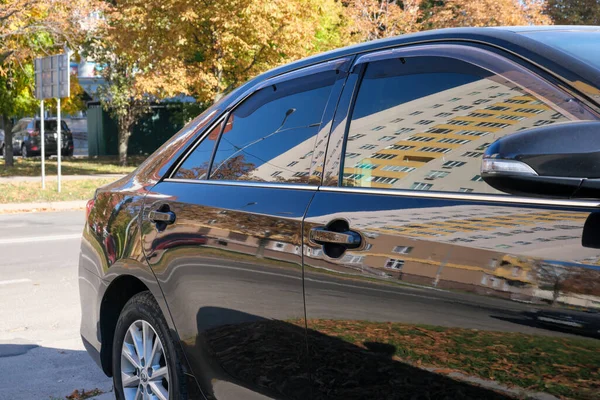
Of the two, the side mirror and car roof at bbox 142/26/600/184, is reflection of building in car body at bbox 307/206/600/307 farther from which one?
car roof at bbox 142/26/600/184

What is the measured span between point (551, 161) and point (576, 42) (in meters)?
0.71

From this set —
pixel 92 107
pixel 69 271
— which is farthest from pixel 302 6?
pixel 92 107

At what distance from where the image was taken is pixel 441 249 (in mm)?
2160

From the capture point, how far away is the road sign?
59.5 ft

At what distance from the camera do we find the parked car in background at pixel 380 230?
6.24ft

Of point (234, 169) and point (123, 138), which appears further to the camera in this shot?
point (123, 138)

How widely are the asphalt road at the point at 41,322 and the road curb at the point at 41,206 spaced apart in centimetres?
504

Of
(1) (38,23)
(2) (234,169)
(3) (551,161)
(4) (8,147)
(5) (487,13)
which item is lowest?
(4) (8,147)

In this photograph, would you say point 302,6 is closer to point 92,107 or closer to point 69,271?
point 69,271

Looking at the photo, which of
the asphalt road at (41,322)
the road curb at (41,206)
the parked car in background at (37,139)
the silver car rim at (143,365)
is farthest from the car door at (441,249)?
the parked car in background at (37,139)

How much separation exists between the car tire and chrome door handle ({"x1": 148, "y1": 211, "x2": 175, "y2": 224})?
1.17 feet

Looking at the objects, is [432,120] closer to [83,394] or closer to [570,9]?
[83,394]

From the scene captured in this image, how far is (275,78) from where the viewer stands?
10.8 ft

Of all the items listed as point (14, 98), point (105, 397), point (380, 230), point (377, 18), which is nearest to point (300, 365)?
point (380, 230)
